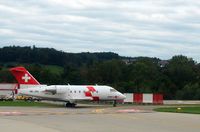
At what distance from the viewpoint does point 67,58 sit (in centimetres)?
19600

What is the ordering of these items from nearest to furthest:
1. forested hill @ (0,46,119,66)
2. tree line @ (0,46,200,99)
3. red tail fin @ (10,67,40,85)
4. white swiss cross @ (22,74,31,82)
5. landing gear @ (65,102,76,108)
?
landing gear @ (65,102,76,108)
red tail fin @ (10,67,40,85)
white swiss cross @ (22,74,31,82)
tree line @ (0,46,200,99)
forested hill @ (0,46,119,66)

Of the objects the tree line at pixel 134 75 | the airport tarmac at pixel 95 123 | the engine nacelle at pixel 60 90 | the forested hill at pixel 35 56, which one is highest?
the forested hill at pixel 35 56

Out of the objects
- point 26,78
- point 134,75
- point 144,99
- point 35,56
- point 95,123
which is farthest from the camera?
point 35,56

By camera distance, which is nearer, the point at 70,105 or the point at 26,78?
the point at 70,105

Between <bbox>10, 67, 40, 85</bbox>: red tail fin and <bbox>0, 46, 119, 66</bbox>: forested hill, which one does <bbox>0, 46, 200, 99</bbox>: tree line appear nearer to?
<bbox>0, 46, 119, 66</bbox>: forested hill

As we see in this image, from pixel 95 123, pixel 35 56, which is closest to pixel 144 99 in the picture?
pixel 95 123

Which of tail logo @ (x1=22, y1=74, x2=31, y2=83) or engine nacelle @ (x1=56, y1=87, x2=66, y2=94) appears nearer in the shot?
engine nacelle @ (x1=56, y1=87, x2=66, y2=94)

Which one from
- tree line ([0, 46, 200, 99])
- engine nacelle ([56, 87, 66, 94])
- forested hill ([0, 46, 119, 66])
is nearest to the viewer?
engine nacelle ([56, 87, 66, 94])

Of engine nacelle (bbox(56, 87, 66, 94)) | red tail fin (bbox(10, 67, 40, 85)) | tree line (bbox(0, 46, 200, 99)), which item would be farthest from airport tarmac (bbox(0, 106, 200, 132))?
tree line (bbox(0, 46, 200, 99))

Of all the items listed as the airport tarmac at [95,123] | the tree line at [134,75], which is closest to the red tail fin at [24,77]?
the airport tarmac at [95,123]

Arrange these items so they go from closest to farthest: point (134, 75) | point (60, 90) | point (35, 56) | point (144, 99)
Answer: point (60, 90), point (144, 99), point (134, 75), point (35, 56)

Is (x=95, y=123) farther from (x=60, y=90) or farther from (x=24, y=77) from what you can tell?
(x=24, y=77)

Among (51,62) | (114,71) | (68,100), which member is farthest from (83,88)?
(51,62)

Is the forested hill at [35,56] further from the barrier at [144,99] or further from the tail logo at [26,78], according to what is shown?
the tail logo at [26,78]
